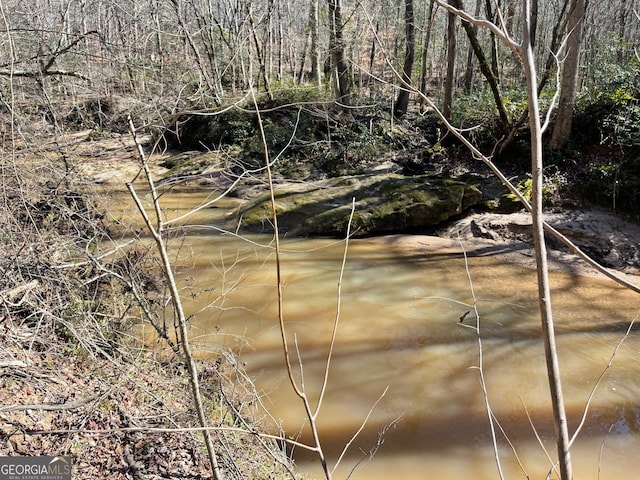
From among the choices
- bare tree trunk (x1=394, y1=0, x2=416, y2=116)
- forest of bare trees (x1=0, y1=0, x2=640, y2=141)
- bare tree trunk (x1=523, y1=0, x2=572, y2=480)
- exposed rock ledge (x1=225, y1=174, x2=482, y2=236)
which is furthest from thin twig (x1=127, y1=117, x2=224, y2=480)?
bare tree trunk (x1=394, y1=0, x2=416, y2=116)

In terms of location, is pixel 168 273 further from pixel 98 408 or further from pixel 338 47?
pixel 338 47

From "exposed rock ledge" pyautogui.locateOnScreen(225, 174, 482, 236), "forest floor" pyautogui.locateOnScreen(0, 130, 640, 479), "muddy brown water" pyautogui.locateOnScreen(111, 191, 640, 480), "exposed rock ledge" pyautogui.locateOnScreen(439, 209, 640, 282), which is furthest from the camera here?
"exposed rock ledge" pyautogui.locateOnScreen(225, 174, 482, 236)

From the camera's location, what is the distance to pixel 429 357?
5.02m

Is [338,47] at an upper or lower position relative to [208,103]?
upper

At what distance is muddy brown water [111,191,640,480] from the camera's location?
3634 mm

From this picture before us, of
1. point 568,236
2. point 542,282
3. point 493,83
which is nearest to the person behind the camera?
point 542,282

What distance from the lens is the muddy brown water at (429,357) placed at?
3.63 meters

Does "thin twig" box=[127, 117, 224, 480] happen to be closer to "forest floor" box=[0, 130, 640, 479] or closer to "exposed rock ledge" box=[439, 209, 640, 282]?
"forest floor" box=[0, 130, 640, 479]

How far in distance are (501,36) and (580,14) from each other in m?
9.44

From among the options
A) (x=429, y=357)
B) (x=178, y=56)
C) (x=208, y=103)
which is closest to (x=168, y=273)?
(x=208, y=103)

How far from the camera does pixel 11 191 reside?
4.09 m

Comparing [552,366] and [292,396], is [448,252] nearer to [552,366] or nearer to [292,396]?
[292,396]

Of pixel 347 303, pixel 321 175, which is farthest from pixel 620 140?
pixel 321 175

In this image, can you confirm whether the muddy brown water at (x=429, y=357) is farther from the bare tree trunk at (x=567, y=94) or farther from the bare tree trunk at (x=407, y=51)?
the bare tree trunk at (x=407, y=51)
